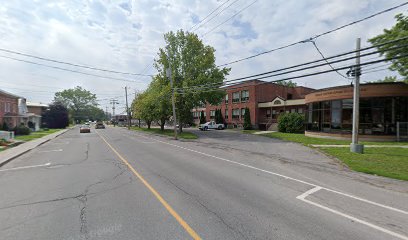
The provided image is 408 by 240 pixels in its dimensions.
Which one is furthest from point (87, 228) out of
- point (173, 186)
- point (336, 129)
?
point (336, 129)

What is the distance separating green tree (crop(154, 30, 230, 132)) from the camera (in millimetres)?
33406

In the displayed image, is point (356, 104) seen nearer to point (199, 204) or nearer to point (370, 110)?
point (370, 110)

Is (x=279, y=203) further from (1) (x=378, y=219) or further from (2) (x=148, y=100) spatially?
(2) (x=148, y=100)

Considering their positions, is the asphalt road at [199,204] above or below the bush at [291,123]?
below

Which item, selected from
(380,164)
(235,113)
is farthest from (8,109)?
(380,164)

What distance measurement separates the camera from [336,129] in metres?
24.7

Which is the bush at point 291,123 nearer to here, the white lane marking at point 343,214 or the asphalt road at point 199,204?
the asphalt road at point 199,204

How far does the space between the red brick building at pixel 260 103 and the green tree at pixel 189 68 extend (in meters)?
6.89

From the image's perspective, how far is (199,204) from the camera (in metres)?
5.92

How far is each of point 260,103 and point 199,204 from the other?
40.8 m

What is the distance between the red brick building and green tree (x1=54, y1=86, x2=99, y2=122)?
100.0 metres

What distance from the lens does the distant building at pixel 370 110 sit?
22203 mm

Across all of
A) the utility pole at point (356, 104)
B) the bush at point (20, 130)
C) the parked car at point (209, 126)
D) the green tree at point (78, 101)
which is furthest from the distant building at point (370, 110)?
the green tree at point (78, 101)

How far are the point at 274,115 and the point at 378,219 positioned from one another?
131 ft
